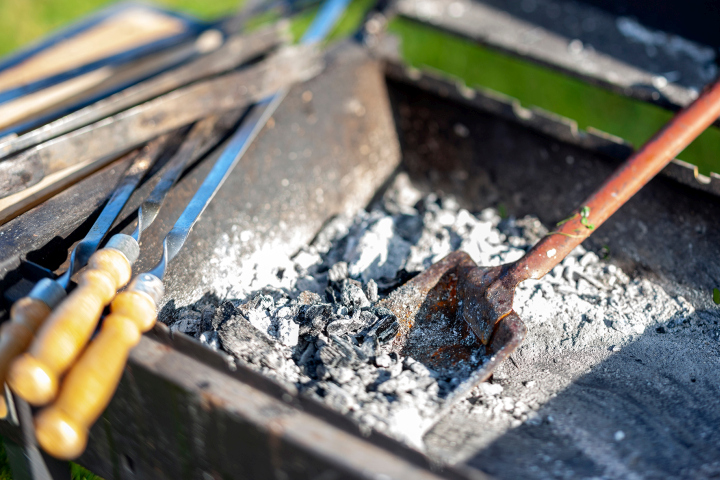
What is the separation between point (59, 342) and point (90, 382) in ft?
0.29

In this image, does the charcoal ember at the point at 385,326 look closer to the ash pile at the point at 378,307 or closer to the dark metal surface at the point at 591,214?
the ash pile at the point at 378,307

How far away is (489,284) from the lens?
1.54 metres

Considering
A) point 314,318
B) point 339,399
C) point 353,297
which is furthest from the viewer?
point 353,297

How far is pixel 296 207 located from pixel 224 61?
0.70m

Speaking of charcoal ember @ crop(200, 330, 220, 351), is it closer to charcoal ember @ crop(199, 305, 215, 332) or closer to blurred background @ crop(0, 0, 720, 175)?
charcoal ember @ crop(199, 305, 215, 332)

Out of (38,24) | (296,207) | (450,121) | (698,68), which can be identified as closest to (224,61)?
(296,207)

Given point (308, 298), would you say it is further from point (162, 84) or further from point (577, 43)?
point (577, 43)

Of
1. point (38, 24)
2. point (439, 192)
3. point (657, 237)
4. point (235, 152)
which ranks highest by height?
point (38, 24)

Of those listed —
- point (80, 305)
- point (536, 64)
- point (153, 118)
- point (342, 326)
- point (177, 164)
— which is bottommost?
point (80, 305)

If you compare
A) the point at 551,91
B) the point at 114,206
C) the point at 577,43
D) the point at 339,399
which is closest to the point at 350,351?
the point at 339,399

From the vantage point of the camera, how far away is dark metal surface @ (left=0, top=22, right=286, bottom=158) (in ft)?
5.39

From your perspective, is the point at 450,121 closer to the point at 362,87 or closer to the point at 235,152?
the point at 362,87

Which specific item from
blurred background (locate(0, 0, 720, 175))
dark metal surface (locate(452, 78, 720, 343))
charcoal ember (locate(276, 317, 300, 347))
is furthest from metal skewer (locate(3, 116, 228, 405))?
blurred background (locate(0, 0, 720, 175))

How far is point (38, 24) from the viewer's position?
449 centimetres
